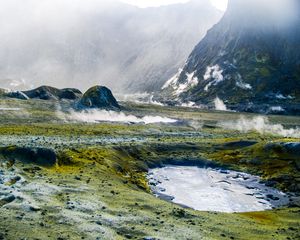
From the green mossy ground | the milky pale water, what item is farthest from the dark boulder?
the milky pale water

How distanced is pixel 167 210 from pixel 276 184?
1668 inches

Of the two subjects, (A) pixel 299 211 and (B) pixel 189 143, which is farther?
(B) pixel 189 143

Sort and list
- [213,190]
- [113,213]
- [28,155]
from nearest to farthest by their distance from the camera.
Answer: [113,213] → [28,155] → [213,190]

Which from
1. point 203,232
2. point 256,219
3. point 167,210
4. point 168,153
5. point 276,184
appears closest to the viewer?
point 203,232

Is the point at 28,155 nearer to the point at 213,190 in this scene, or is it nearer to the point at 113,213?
the point at 113,213

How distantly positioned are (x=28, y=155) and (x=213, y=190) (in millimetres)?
35191

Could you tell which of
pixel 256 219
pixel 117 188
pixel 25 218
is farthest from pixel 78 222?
pixel 256 219

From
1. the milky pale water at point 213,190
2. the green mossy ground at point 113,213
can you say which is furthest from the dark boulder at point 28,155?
the milky pale water at point 213,190

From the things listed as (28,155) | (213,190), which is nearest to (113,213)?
(28,155)

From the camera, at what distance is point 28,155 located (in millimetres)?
71750

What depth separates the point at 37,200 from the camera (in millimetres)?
51156

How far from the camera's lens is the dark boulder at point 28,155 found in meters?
70.7

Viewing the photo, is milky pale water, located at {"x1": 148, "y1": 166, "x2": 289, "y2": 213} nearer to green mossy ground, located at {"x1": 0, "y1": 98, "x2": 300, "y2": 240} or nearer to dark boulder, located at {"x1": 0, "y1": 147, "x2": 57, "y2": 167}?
green mossy ground, located at {"x1": 0, "y1": 98, "x2": 300, "y2": 240}

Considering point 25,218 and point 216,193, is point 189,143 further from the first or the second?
point 25,218
